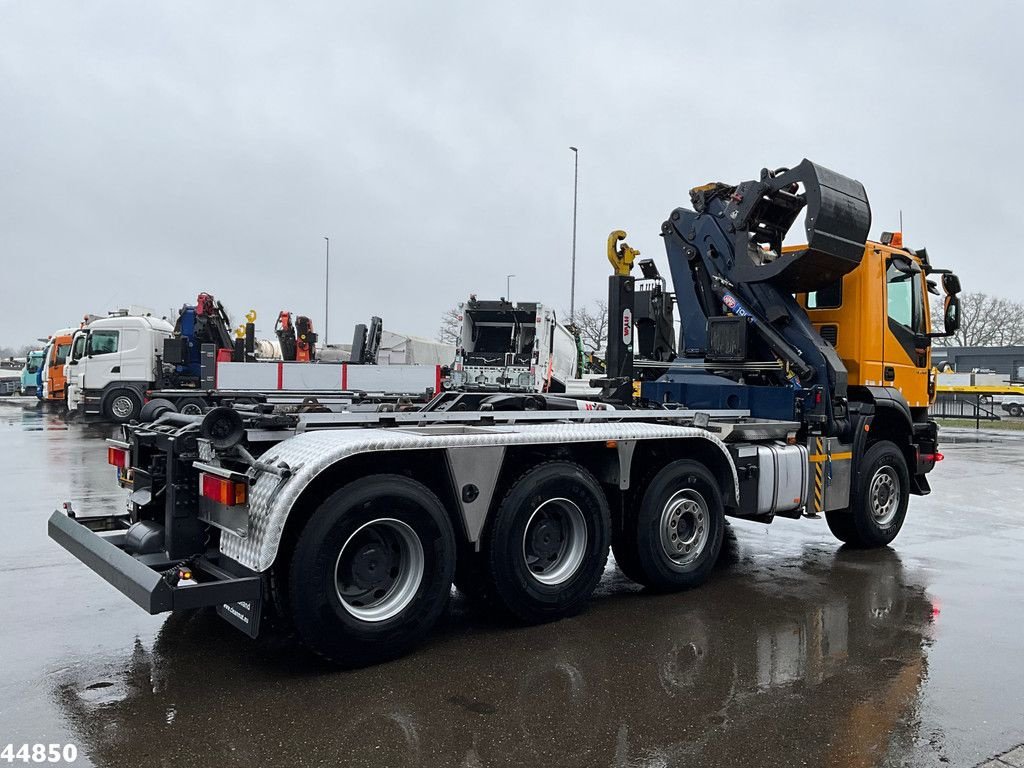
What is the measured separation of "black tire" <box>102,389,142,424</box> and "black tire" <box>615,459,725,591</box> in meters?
20.5

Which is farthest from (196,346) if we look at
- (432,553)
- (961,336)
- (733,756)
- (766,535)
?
(961,336)

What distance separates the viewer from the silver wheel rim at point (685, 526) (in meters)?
6.34

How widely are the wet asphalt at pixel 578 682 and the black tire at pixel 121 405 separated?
17487 millimetres

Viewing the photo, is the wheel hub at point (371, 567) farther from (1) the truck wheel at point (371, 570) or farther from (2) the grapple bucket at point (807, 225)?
(2) the grapple bucket at point (807, 225)

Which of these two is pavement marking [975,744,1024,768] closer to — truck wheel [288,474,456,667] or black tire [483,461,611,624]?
black tire [483,461,611,624]

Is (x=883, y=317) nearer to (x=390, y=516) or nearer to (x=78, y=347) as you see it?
(x=390, y=516)

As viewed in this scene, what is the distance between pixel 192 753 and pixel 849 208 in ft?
22.9

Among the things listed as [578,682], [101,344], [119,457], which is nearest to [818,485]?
[578,682]

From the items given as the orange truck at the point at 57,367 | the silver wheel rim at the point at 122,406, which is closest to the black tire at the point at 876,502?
the silver wheel rim at the point at 122,406

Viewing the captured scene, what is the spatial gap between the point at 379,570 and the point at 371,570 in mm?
50

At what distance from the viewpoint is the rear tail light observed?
4543 mm

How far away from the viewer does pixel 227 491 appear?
4559mm

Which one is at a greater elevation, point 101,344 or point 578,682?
point 101,344

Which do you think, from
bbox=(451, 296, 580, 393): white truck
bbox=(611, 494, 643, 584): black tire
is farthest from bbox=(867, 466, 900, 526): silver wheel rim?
bbox=(451, 296, 580, 393): white truck
